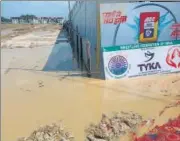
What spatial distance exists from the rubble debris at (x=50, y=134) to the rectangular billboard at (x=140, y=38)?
329cm

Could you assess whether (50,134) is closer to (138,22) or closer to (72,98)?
(72,98)

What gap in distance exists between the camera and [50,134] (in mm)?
5086

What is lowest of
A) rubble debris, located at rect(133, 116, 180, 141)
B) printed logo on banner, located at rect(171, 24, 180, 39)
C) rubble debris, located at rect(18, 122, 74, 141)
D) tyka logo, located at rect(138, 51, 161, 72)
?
rubble debris, located at rect(18, 122, 74, 141)

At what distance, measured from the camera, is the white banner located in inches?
331

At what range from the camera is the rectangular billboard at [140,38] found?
8391 mm

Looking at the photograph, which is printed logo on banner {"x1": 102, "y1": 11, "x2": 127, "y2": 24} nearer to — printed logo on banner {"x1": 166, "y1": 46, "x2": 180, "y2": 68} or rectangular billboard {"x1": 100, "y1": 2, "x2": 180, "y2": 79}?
rectangular billboard {"x1": 100, "y1": 2, "x2": 180, "y2": 79}

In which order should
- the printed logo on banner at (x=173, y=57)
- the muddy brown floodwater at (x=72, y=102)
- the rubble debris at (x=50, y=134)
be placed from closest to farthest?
the rubble debris at (x=50, y=134) < the muddy brown floodwater at (x=72, y=102) < the printed logo on banner at (x=173, y=57)

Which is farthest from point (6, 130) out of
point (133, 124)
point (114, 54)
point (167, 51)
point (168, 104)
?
point (167, 51)

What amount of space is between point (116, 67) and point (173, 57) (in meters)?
1.70

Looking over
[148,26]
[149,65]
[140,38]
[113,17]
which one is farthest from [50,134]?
[148,26]

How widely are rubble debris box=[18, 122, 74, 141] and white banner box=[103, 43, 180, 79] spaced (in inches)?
130

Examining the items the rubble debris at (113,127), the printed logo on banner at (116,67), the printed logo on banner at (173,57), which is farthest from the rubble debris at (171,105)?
the printed logo on banner at (173,57)

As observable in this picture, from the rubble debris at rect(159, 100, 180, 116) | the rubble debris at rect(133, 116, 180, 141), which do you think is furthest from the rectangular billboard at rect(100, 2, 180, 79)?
the rubble debris at rect(133, 116, 180, 141)

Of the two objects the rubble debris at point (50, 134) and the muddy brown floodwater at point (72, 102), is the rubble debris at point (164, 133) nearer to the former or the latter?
the muddy brown floodwater at point (72, 102)
